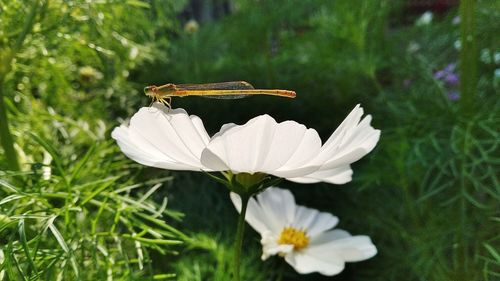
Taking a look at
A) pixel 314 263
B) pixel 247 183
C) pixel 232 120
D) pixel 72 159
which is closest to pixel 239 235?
pixel 247 183

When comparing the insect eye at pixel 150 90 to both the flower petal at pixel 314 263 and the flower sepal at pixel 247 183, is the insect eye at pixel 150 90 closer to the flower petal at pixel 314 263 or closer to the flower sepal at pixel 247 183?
the flower sepal at pixel 247 183

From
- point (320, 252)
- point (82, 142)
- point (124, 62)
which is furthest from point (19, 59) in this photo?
point (320, 252)

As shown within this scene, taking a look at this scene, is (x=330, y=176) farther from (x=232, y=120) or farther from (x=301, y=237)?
(x=232, y=120)

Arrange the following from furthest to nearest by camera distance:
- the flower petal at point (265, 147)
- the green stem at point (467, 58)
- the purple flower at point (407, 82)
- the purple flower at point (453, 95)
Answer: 1. the purple flower at point (407, 82)
2. the purple flower at point (453, 95)
3. the green stem at point (467, 58)
4. the flower petal at point (265, 147)

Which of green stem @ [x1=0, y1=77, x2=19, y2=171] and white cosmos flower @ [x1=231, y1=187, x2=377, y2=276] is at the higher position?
green stem @ [x1=0, y1=77, x2=19, y2=171]

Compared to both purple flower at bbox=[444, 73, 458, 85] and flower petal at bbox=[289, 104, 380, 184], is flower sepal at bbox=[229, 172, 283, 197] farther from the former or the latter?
purple flower at bbox=[444, 73, 458, 85]

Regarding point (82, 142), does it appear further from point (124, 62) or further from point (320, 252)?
point (320, 252)

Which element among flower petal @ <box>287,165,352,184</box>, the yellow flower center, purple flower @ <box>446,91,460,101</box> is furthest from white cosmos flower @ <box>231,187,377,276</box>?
purple flower @ <box>446,91,460,101</box>

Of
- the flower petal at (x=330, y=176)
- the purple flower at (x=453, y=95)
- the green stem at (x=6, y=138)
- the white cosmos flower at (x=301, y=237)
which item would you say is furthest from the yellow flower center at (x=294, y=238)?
the purple flower at (x=453, y=95)
